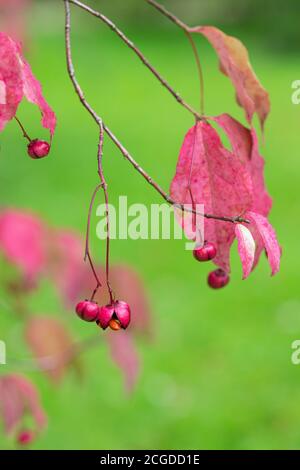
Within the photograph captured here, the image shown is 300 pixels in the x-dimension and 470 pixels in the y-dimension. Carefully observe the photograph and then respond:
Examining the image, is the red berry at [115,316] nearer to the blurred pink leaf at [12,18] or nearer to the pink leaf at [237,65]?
the pink leaf at [237,65]

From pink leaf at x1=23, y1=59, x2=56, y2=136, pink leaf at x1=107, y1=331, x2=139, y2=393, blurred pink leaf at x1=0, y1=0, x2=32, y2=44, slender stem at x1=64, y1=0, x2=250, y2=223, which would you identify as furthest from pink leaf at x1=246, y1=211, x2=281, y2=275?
blurred pink leaf at x1=0, y1=0, x2=32, y2=44

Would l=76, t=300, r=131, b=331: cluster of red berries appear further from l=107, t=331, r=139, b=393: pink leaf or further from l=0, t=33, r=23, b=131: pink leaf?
l=107, t=331, r=139, b=393: pink leaf

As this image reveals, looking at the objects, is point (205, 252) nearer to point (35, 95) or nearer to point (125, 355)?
point (35, 95)

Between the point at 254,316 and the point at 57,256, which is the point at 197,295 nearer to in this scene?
the point at 254,316

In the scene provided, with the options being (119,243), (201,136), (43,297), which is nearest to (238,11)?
(119,243)

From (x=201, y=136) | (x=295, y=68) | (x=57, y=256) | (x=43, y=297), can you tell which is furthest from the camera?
(x=295, y=68)

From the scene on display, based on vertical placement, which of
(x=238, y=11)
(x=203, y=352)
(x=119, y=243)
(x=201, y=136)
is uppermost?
(x=238, y=11)

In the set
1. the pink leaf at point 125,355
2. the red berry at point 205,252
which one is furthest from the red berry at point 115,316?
the pink leaf at point 125,355
